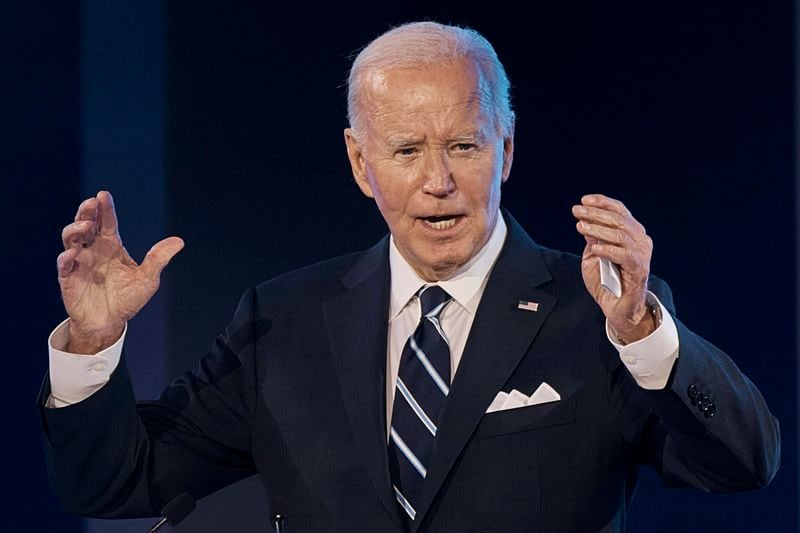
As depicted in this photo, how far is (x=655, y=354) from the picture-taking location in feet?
6.31

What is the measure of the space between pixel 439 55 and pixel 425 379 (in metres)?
0.56

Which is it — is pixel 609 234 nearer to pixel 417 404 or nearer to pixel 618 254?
pixel 618 254

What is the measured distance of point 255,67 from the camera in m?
3.16

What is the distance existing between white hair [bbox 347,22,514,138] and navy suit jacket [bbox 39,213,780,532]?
10.1 inches

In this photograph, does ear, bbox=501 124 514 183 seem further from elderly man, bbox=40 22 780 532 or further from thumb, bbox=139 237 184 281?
thumb, bbox=139 237 184 281

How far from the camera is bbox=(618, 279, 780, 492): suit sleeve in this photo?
1.92 metres

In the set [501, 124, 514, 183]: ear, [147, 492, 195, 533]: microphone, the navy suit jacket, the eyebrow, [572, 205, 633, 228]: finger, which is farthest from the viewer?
[501, 124, 514, 183]: ear

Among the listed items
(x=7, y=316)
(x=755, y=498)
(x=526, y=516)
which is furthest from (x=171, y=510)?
(x=755, y=498)

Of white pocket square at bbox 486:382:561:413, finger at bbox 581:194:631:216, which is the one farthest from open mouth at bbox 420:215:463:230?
finger at bbox 581:194:631:216

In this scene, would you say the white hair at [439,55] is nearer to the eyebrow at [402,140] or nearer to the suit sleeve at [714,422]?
the eyebrow at [402,140]

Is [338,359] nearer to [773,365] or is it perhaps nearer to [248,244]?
[248,244]

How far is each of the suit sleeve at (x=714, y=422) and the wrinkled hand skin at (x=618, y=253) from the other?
0.10 meters

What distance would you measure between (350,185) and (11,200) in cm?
82

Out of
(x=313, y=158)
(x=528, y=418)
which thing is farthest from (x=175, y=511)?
(x=313, y=158)
